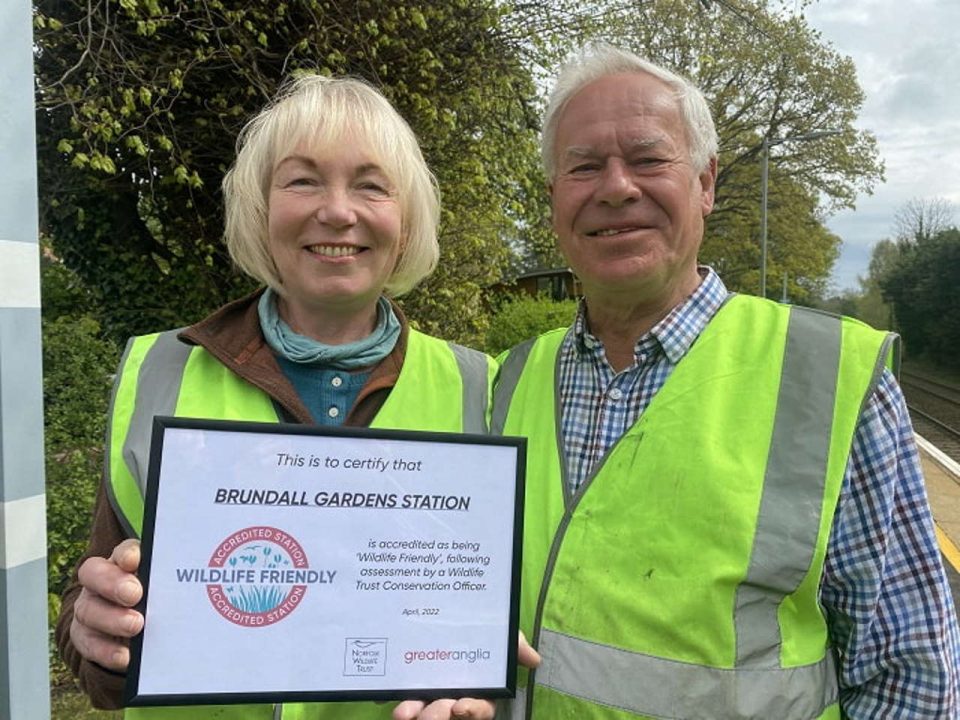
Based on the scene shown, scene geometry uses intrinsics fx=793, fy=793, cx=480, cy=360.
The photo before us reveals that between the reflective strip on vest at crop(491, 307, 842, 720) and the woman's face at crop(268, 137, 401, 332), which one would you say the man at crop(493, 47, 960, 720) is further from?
the woman's face at crop(268, 137, 401, 332)

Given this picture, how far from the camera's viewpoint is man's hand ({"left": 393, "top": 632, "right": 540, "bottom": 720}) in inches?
61.5

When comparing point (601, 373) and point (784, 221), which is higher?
point (784, 221)

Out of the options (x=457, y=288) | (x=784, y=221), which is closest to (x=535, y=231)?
(x=457, y=288)

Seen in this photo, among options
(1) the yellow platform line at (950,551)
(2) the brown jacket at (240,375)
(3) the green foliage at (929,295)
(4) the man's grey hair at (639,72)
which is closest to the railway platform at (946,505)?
(1) the yellow platform line at (950,551)

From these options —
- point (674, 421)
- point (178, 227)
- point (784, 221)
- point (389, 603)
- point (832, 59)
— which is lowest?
point (389, 603)

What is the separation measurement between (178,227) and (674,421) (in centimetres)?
626

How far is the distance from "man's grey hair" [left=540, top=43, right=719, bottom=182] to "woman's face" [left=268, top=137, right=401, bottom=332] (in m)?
0.51

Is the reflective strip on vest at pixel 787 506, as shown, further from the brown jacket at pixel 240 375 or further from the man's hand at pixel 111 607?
the man's hand at pixel 111 607

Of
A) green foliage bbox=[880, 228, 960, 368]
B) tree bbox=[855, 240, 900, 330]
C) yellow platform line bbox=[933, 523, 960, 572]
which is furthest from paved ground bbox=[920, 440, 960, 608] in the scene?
tree bbox=[855, 240, 900, 330]

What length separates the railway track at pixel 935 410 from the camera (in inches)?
834

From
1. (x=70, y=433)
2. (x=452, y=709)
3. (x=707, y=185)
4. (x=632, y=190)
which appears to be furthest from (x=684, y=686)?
(x=70, y=433)

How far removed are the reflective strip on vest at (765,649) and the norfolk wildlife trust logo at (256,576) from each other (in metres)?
0.55

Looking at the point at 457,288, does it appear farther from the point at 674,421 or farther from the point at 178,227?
the point at 674,421

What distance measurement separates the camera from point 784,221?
100ft
